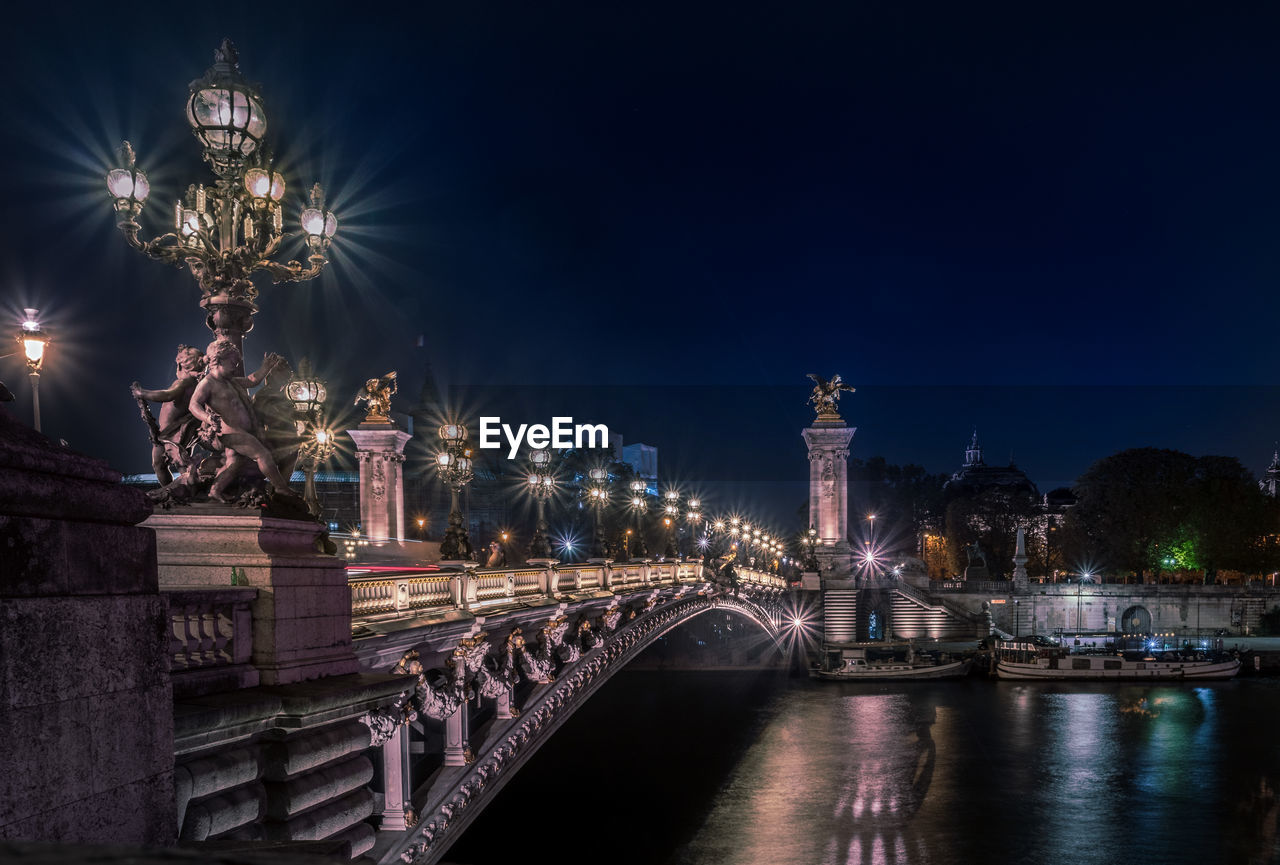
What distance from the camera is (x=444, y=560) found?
2255 cm

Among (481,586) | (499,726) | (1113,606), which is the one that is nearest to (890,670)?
(1113,606)

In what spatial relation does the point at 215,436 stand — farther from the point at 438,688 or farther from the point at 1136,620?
the point at 1136,620

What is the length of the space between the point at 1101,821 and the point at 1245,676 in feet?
116

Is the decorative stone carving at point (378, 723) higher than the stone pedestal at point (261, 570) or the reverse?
the reverse

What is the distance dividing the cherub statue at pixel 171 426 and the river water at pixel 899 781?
16.2 metres

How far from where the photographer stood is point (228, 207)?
1004 cm

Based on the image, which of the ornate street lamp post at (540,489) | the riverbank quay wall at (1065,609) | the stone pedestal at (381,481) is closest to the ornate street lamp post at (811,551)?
the riverbank quay wall at (1065,609)

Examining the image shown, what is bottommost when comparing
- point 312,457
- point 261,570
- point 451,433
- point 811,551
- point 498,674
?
point 811,551

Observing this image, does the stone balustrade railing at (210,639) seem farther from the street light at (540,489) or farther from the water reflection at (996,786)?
the water reflection at (996,786)

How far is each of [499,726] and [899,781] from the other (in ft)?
75.3

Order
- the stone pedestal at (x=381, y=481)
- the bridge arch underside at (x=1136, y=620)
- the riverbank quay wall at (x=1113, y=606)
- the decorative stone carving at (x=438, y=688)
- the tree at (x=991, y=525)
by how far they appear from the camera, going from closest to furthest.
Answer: the decorative stone carving at (x=438, y=688) < the stone pedestal at (x=381, y=481) < the riverbank quay wall at (x=1113, y=606) < the bridge arch underside at (x=1136, y=620) < the tree at (x=991, y=525)

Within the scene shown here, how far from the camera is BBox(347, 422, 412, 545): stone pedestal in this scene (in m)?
44.1

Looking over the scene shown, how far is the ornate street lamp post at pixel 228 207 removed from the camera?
32.6 feet

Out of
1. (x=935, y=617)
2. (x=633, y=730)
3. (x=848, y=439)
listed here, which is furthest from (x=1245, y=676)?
(x=633, y=730)
